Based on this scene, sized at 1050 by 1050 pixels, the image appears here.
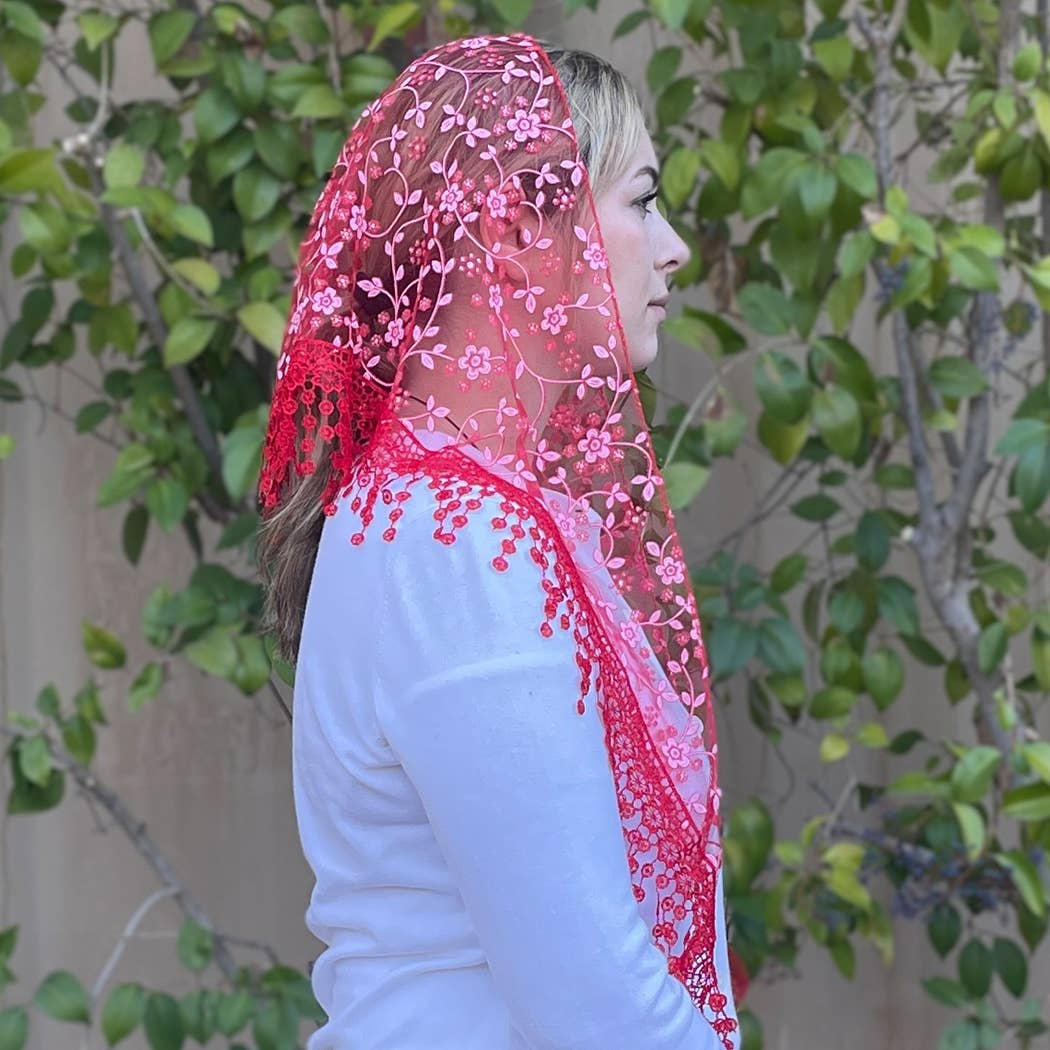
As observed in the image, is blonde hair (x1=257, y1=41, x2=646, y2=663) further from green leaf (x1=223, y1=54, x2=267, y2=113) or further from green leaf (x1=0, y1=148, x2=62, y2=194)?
green leaf (x1=223, y1=54, x2=267, y2=113)

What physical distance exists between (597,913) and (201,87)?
157cm

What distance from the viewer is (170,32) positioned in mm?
1929

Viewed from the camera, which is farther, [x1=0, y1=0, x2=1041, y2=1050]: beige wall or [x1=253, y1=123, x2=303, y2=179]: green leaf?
[x1=0, y1=0, x2=1041, y2=1050]: beige wall

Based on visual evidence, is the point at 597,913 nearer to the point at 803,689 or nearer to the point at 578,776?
the point at 578,776

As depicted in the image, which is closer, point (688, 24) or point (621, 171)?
point (621, 171)

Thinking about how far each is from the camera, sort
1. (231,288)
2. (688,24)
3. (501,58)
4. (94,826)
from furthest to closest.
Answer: (94,826) → (231,288) → (688,24) → (501,58)

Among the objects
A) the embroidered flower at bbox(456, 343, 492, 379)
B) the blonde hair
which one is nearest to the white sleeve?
the embroidered flower at bbox(456, 343, 492, 379)

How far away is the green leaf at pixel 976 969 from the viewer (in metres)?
1.91

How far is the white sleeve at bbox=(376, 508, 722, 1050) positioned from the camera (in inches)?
31.4

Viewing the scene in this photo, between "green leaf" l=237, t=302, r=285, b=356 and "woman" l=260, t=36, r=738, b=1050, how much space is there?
2.78 ft

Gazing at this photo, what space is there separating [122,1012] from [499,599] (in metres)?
1.27

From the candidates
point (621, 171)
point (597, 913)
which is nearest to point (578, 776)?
point (597, 913)

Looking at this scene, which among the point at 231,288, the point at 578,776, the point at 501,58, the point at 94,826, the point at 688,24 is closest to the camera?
the point at 578,776

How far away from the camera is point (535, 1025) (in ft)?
2.70
